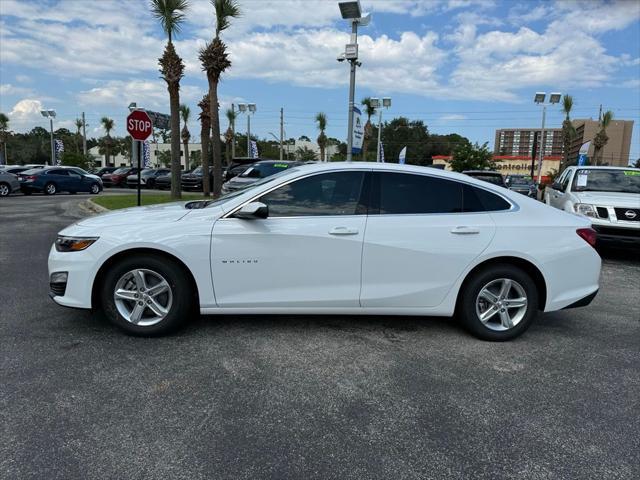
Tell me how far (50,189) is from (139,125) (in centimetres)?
1482

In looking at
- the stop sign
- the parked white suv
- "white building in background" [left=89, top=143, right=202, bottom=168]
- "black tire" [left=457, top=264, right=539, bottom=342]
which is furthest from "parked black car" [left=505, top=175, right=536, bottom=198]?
"white building in background" [left=89, top=143, right=202, bottom=168]

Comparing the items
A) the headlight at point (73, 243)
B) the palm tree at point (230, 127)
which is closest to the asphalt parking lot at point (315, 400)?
the headlight at point (73, 243)

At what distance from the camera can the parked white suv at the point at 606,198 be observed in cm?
783

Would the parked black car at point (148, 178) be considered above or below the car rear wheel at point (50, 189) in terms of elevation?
above

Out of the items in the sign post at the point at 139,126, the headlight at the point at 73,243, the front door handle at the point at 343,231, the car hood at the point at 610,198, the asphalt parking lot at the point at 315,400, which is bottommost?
the asphalt parking lot at the point at 315,400

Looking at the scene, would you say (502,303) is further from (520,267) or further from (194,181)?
(194,181)

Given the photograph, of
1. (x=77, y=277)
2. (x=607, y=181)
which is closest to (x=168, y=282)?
(x=77, y=277)

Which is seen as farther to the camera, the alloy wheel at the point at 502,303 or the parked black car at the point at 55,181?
the parked black car at the point at 55,181

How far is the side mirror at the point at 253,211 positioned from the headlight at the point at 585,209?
6.55m

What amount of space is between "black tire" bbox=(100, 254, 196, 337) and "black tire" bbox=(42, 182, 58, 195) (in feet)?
72.6

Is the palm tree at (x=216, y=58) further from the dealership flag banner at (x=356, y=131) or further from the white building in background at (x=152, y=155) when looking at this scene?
the white building in background at (x=152, y=155)

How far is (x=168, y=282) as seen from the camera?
4.04 metres

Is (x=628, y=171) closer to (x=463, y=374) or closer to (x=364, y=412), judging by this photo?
(x=463, y=374)

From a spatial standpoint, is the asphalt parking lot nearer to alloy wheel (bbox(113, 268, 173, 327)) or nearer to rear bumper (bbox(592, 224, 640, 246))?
alloy wheel (bbox(113, 268, 173, 327))
